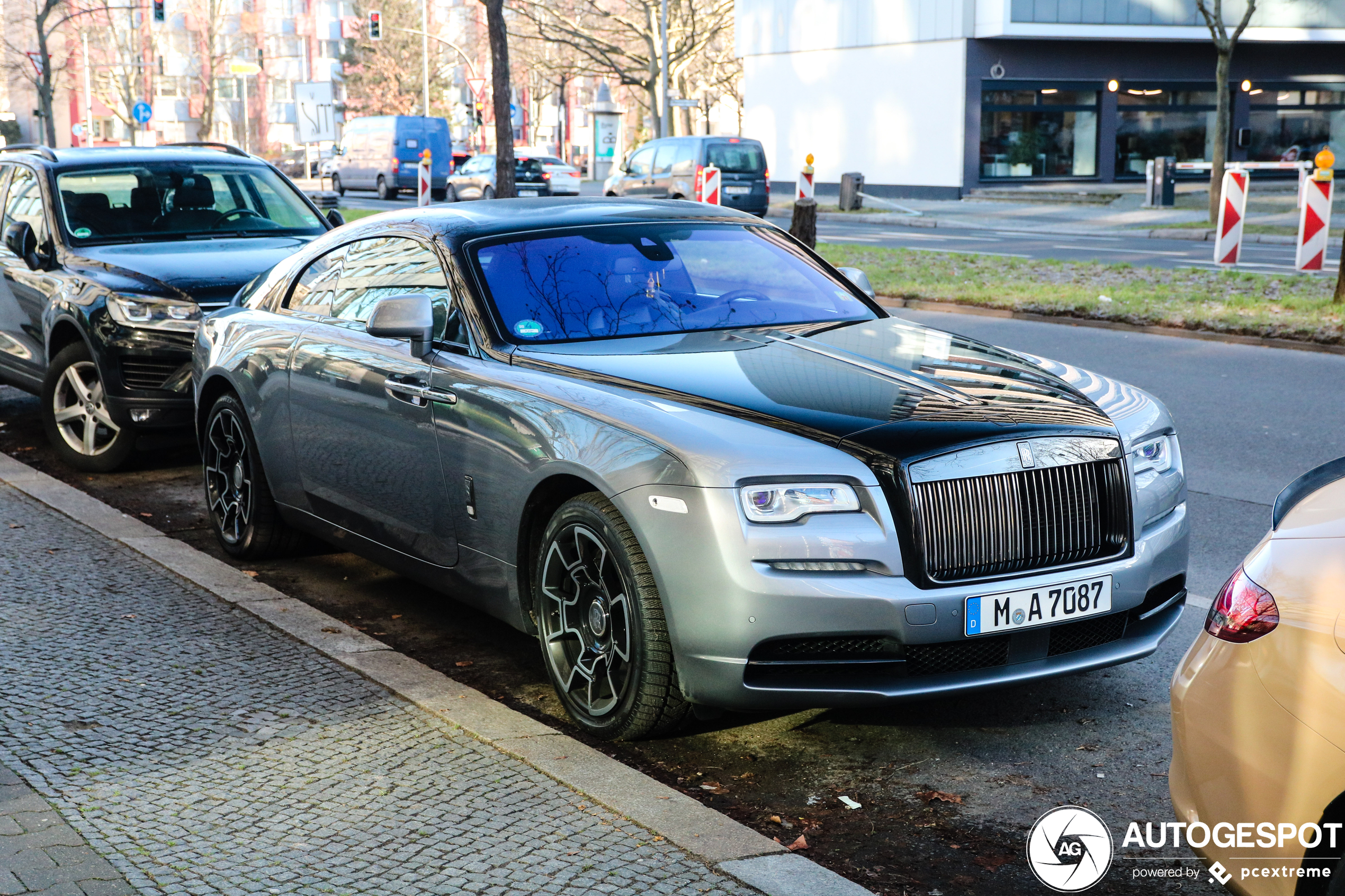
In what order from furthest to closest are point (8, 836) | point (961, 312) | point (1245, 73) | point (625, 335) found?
point (1245, 73) → point (961, 312) → point (625, 335) → point (8, 836)

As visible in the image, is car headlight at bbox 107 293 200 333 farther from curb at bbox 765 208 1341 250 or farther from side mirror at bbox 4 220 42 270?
curb at bbox 765 208 1341 250

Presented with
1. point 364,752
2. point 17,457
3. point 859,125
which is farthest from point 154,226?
point 859,125

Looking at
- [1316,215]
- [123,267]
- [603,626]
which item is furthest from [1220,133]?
[603,626]

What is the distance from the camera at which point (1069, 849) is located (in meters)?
3.62

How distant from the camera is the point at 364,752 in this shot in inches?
163

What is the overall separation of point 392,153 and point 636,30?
1104 cm

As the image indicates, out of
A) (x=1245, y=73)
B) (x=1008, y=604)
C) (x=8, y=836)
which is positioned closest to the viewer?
(x=8, y=836)

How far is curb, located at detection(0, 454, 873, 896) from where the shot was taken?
11.1 ft

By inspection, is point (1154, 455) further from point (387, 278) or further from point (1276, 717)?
point (387, 278)

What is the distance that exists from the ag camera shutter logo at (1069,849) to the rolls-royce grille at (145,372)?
5.97 meters

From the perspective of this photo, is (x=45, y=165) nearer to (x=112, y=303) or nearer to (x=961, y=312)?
(x=112, y=303)

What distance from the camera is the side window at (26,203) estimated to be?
9578 mm

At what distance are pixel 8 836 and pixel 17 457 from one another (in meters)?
6.29

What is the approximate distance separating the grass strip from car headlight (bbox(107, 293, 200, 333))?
8696mm
